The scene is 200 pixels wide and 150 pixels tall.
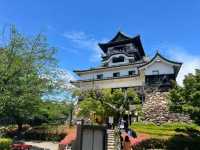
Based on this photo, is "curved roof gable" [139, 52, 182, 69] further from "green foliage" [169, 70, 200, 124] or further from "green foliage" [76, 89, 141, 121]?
"green foliage" [169, 70, 200, 124]

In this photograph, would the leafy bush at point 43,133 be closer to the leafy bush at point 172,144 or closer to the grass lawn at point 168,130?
the grass lawn at point 168,130

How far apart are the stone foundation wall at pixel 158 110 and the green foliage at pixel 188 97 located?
10105mm

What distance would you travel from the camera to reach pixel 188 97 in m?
26.1

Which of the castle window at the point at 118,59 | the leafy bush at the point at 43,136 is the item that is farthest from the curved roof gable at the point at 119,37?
the leafy bush at the point at 43,136

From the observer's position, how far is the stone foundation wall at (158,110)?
3809cm

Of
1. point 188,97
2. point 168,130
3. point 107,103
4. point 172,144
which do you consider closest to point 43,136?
point 107,103

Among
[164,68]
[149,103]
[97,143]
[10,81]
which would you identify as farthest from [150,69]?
[97,143]

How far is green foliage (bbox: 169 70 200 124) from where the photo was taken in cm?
2455

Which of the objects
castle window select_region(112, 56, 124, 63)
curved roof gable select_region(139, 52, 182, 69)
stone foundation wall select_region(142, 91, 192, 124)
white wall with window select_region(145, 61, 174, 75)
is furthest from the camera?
castle window select_region(112, 56, 124, 63)

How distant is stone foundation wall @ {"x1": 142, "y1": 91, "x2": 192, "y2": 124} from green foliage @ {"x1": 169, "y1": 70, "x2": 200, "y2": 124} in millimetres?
10105

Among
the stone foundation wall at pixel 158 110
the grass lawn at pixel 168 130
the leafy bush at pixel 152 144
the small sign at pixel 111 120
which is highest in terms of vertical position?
the stone foundation wall at pixel 158 110

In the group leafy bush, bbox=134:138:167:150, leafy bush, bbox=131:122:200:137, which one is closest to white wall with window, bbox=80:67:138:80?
leafy bush, bbox=131:122:200:137

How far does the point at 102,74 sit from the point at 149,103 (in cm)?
1109

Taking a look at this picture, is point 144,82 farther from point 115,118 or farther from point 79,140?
point 79,140
